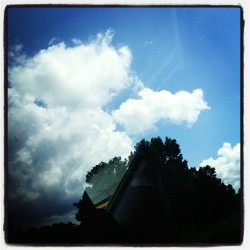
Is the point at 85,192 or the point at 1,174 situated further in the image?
the point at 85,192

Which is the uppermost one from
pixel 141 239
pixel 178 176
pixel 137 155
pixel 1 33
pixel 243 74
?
pixel 1 33

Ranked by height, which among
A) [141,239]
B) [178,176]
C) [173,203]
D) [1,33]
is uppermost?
[1,33]

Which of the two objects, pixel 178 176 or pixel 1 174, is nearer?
pixel 1 174

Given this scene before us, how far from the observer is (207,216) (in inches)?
121

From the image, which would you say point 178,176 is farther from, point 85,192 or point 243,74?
point 243,74

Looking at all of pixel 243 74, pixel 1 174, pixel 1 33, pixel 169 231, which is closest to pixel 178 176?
pixel 169 231

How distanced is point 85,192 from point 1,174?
2.53 ft

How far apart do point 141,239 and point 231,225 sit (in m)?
0.81

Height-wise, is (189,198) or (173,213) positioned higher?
(189,198)

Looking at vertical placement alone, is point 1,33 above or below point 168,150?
above

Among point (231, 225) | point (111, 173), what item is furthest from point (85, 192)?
point (231, 225)

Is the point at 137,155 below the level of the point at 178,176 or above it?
above

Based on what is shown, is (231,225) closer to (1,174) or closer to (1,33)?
(1,174)

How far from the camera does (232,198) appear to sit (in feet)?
9.98
